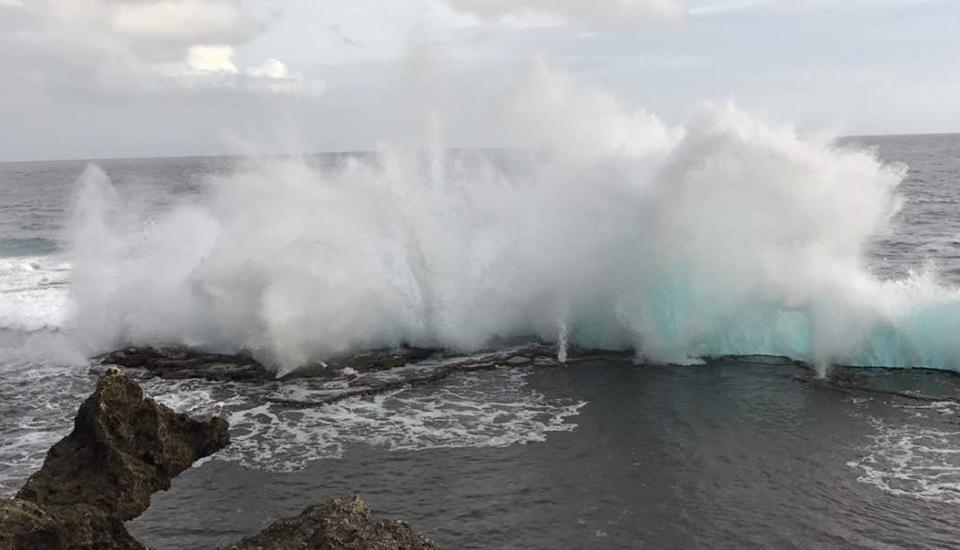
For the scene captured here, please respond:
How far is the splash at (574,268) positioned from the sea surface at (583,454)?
147 cm

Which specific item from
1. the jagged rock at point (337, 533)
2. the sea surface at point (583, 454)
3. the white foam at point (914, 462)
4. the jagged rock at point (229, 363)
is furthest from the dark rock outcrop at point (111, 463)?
the white foam at point (914, 462)

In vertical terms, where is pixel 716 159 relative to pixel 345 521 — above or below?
above

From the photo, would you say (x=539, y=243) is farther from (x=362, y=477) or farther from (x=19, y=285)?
(x=19, y=285)

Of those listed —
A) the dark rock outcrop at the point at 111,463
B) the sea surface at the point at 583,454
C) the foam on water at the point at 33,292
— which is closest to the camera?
the dark rock outcrop at the point at 111,463

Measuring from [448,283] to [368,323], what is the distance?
2764 mm

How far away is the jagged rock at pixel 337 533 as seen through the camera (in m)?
7.46

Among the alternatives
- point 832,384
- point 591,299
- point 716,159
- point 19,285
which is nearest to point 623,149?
point 716,159

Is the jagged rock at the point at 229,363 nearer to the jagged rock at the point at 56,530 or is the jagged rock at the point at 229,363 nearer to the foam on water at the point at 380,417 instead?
the foam on water at the point at 380,417

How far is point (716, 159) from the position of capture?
67.1 ft

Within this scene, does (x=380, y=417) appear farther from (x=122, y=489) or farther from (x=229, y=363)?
(x=229, y=363)

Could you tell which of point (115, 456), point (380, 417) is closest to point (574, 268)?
point (380, 417)

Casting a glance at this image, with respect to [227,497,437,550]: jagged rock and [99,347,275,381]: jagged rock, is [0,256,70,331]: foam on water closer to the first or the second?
[99,347,275,381]: jagged rock

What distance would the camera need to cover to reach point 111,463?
1107cm

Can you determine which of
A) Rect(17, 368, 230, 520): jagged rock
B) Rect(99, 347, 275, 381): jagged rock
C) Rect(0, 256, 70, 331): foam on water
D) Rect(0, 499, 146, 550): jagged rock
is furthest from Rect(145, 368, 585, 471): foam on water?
Rect(0, 256, 70, 331): foam on water
